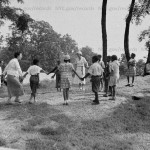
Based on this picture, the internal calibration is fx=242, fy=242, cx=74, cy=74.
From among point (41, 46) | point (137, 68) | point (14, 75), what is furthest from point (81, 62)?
point (41, 46)

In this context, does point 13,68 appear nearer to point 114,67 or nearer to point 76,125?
point 76,125

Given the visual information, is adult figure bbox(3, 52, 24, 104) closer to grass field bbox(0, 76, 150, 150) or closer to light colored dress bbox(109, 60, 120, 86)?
grass field bbox(0, 76, 150, 150)

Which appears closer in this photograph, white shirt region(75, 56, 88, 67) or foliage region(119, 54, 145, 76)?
white shirt region(75, 56, 88, 67)

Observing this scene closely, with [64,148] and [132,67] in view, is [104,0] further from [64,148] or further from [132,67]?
[64,148]

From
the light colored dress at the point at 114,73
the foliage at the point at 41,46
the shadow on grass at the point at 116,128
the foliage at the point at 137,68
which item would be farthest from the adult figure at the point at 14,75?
the foliage at the point at 41,46

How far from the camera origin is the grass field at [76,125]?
611 centimetres

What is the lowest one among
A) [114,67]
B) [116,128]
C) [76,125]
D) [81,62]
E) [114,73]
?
[116,128]

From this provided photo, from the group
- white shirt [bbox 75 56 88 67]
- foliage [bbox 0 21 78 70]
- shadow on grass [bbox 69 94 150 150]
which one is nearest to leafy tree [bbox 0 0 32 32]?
white shirt [bbox 75 56 88 67]

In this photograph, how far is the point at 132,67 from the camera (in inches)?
548

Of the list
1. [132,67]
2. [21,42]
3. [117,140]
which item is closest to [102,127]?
[117,140]

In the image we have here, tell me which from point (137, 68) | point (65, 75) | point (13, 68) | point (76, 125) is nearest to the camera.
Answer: point (76, 125)

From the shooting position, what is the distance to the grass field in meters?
6.11

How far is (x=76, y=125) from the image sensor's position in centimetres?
740

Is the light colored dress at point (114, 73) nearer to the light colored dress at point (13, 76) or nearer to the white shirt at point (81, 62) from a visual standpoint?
the white shirt at point (81, 62)
